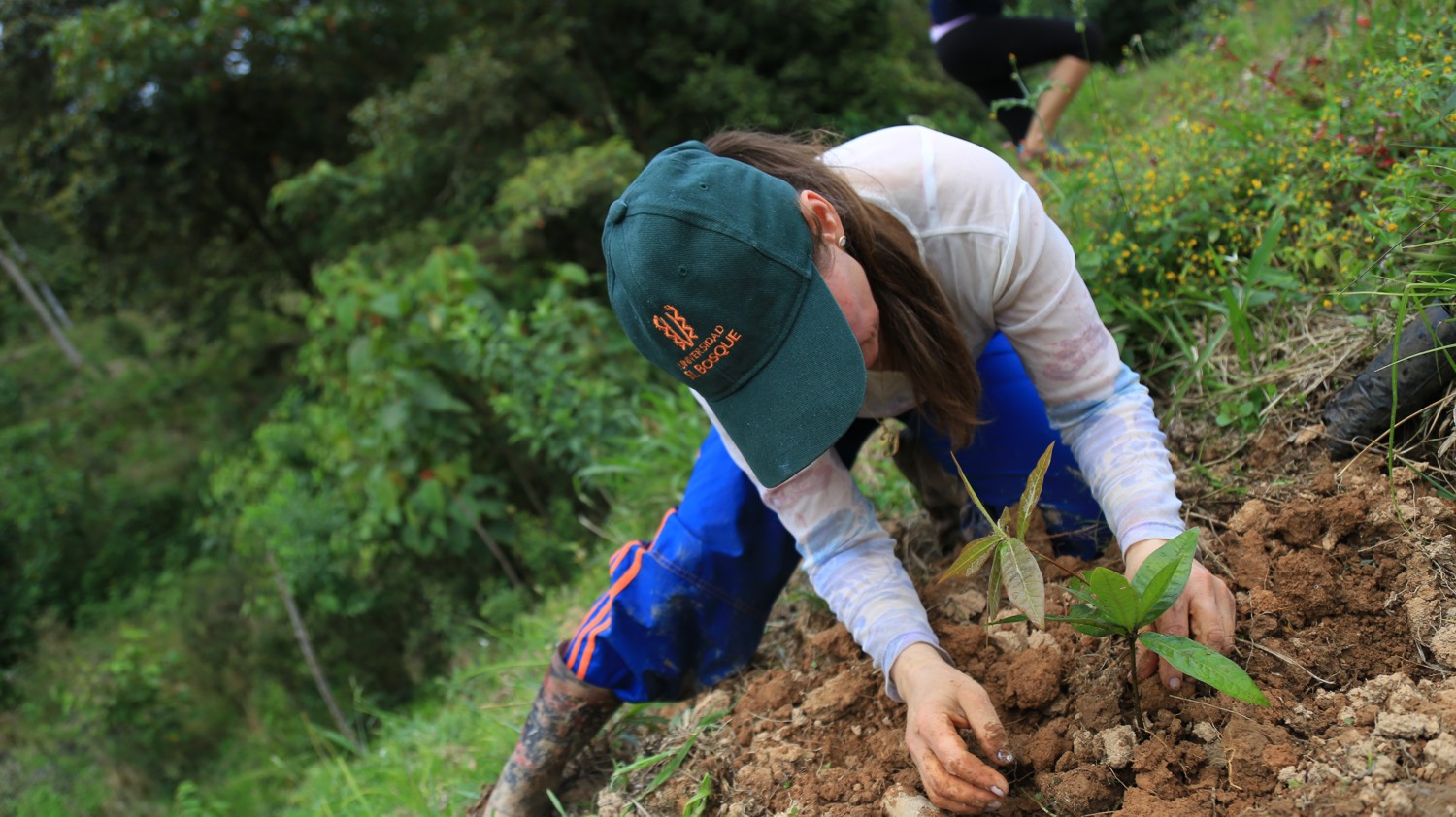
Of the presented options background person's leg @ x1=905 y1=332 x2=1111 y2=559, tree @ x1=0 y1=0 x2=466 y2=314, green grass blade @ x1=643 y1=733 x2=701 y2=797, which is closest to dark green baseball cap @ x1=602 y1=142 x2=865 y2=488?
background person's leg @ x1=905 y1=332 x2=1111 y2=559

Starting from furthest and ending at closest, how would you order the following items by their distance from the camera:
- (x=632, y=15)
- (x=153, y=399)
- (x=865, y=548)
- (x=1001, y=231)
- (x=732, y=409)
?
(x=153, y=399)
(x=632, y=15)
(x=865, y=548)
(x=1001, y=231)
(x=732, y=409)

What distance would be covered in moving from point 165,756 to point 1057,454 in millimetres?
7193

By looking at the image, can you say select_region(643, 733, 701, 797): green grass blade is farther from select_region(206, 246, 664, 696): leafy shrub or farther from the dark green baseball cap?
select_region(206, 246, 664, 696): leafy shrub

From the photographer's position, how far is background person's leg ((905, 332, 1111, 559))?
5.94ft

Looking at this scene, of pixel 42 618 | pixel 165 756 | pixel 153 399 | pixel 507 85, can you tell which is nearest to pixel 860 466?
pixel 507 85

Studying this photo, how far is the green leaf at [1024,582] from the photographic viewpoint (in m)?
1.14

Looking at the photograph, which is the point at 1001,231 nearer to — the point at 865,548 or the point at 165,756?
the point at 865,548

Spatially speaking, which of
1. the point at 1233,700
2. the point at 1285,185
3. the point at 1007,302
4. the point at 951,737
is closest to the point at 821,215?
the point at 1007,302

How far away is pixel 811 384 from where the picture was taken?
126cm

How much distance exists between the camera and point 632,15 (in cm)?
642

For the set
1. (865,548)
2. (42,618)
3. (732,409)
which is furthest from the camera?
(42,618)

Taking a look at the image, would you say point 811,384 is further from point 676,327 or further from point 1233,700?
point 1233,700

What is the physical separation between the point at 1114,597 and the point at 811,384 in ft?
1.52

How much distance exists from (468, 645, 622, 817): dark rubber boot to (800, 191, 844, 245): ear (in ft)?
3.37
